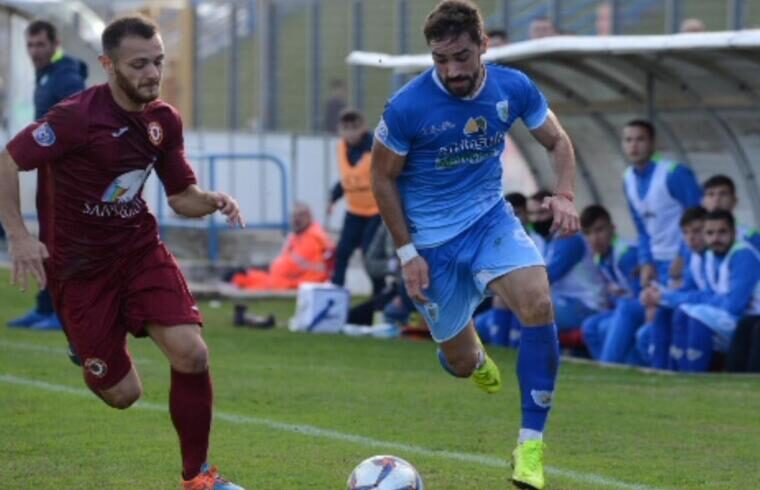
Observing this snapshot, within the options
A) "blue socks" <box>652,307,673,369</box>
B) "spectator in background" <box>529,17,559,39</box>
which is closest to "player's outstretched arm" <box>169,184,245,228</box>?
"blue socks" <box>652,307,673,369</box>

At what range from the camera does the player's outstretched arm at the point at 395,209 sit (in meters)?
8.87

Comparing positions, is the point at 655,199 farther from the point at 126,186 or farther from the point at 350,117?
the point at 126,186

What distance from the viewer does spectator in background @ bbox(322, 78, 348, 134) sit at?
2422 centimetres

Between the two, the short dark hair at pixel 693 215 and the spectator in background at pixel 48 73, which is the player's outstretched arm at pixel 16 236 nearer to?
the short dark hair at pixel 693 215

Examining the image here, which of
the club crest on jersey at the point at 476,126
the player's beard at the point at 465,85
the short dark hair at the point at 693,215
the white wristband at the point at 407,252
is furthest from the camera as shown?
the short dark hair at the point at 693,215

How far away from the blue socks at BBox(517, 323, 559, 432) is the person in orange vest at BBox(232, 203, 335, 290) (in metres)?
10.9

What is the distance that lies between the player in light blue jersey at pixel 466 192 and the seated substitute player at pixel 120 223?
96 centimetres

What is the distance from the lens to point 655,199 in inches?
570

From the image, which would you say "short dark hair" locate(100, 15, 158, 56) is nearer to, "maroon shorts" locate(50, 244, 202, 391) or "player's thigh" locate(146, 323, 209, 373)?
"maroon shorts" locate(50, 244, 202, 391)

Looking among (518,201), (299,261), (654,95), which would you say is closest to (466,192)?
(518,201)

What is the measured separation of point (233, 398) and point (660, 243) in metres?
4.22

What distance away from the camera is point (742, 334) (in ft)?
43.3

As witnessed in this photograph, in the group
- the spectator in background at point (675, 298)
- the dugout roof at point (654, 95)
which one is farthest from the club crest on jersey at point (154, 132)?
the spectator in background at point (675, 298)

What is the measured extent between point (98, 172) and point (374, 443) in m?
2.31
